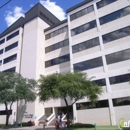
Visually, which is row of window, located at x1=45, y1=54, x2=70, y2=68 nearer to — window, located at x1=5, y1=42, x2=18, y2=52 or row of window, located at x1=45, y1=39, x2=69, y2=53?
row of window, located at x1=45, y1=39, x2=69, y2=53

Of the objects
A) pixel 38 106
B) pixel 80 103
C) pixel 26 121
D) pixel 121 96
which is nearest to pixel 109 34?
pixel 121 96

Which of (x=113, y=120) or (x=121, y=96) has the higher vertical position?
(x=121, y=96)

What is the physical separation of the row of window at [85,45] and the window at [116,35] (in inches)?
63.3

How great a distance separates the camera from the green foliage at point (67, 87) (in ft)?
58.0

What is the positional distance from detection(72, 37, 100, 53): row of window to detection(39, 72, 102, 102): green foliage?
10.6m

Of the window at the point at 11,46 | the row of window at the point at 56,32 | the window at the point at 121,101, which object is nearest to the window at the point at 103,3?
the row of window at the point at 56,32

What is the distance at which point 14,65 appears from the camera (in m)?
40.1

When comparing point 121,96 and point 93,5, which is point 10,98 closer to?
point 121,96

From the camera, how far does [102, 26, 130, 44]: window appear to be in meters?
26.0

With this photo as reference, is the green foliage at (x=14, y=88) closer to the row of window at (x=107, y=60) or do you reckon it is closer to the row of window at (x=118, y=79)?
the row of window at (x=107, y=60)

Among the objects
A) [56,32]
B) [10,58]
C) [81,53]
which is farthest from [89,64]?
[10,58]

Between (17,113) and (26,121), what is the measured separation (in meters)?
3.60

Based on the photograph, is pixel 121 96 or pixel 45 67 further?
pixel 45 67

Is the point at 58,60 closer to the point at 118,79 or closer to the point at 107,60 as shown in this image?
the point at 107,60
